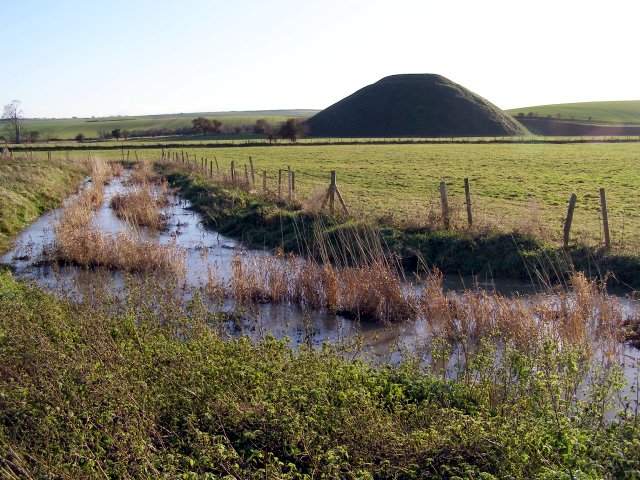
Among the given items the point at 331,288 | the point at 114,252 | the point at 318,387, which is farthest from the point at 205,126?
the point at 318,387

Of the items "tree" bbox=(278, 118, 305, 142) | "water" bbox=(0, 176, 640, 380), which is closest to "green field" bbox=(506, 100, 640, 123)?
"tree" bbox=(278, 118, 305, 142)

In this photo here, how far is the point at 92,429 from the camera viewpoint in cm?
701

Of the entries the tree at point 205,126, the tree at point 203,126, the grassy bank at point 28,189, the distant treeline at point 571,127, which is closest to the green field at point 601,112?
the distant treeline at point 571,127

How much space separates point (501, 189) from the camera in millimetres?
32844

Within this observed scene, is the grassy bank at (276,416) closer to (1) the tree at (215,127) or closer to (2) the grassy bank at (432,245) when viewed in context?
(2) the grassy bank at (432,245)

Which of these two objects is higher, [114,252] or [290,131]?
[290,131]

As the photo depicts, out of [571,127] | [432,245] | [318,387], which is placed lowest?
[318,387]

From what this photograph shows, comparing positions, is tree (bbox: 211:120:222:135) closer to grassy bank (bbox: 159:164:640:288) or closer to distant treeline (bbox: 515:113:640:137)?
distant treeline (bbox: 515:113:640:137)

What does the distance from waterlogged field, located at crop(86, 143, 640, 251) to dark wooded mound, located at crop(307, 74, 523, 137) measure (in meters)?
78.5

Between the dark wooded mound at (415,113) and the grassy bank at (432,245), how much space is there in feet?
361

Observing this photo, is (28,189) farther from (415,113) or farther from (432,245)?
(415,113)

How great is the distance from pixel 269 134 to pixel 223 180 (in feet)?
250

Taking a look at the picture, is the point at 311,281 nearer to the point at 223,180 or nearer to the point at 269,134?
the point at 223,180

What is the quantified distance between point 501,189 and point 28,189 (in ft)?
82.5
